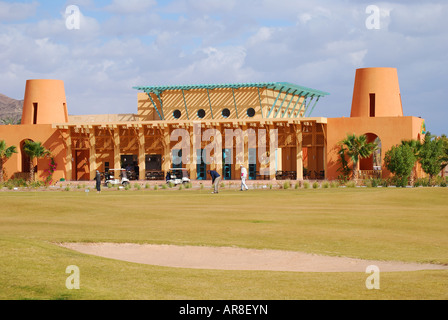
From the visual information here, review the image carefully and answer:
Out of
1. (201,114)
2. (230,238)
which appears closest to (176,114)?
(201,114)

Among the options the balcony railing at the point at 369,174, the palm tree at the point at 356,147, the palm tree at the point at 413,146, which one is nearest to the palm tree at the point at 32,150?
the palm tree at the point at 356,147

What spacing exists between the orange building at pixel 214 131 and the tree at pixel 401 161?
2.47m

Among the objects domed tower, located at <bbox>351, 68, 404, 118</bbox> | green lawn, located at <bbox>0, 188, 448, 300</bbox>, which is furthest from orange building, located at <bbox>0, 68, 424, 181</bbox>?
green lawn, located at <bbox>0, 188, 448, 300</bbox>

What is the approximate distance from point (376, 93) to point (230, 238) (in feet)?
124

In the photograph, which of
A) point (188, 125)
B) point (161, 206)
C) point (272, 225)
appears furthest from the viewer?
point (188, 125)

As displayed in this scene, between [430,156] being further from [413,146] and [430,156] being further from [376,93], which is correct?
[376,93]

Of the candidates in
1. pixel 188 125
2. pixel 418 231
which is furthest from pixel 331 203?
pixel 188 125

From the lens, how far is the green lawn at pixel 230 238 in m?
10.1

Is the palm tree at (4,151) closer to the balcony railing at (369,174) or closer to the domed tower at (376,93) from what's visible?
the domed tower at (376,93)

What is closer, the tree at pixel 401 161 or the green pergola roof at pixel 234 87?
the tree at pixel 401 161

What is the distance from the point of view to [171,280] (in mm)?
11109

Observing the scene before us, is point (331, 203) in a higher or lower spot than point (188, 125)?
lower

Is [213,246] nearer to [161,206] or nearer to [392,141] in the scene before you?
[161,206]

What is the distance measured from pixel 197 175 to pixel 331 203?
29.9 meters
